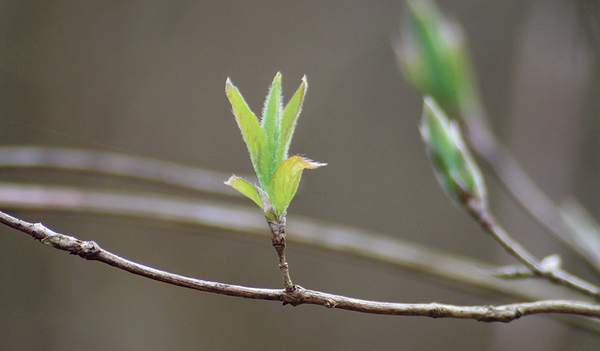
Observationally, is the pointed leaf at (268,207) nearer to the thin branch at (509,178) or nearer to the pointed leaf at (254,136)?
the pointed leaf at (254,136)

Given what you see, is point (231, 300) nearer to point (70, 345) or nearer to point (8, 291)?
point (70, 345)

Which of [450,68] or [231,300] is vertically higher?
[450,68]

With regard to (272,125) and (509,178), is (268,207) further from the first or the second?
(509,178)

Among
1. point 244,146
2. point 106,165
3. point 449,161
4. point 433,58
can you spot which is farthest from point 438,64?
point 244,146

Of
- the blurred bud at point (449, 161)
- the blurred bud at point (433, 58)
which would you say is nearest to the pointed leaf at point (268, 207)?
the blurred bud at point (449, 161)

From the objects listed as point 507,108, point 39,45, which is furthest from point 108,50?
point 507,108

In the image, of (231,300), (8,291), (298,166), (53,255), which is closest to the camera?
(298,166)
